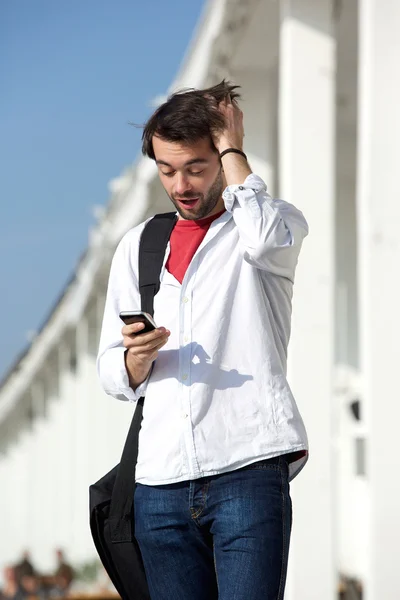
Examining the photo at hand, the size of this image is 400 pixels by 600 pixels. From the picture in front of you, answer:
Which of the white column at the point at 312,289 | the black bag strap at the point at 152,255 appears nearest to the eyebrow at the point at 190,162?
the black bag strap at the point at 152,255

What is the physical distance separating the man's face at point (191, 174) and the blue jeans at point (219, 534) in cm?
71

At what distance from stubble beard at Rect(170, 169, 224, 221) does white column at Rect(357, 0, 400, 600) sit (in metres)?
2.31

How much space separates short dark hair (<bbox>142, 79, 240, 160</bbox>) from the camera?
11.3ft


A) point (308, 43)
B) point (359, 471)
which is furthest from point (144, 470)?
point (359, 471)

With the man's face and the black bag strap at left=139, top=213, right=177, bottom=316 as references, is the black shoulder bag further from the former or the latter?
the man's face

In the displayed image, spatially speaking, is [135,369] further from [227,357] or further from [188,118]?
[188,118]

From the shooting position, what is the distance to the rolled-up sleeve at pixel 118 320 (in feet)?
11.5

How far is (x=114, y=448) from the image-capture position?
17.6 m

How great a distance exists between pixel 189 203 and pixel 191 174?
0.08 meters

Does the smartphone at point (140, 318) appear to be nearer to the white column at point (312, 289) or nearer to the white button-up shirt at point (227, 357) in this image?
the white button-up shirt at point (227, 357)

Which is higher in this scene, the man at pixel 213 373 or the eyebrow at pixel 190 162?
the eyebrow at pixel 190 162

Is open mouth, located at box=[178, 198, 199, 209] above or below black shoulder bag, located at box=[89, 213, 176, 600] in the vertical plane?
above

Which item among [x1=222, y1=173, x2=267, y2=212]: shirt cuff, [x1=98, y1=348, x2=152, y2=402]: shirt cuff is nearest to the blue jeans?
[x1=98, y1=348, x2=152, y2=402]: shirt cuff

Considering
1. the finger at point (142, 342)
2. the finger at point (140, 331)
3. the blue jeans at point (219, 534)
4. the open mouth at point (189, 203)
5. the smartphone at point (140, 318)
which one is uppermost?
the open mouth at point (189, 203)
